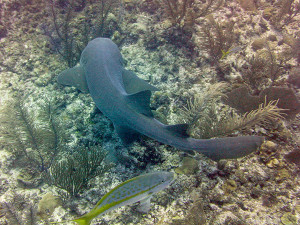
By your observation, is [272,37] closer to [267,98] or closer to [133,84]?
[267,98]

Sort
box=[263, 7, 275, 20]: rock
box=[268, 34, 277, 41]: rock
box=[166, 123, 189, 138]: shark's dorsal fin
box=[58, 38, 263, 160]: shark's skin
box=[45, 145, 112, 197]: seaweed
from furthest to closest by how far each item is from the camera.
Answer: box=[263, 7, 275, 20]: rock < box=[268, 34, 277, 41]: rock < box=[45, 145, 112, 197]: seaweed < box=[166, 123, 189, 138]: shark's dorsal fin < box=[58, 38, 263, 160]: shark's skin

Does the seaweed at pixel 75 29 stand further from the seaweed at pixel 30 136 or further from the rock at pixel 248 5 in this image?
the rock at pixel 248 5

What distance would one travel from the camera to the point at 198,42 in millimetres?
5152

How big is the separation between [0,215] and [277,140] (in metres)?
5.07

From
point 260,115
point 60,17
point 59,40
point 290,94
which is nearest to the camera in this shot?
point 260,115

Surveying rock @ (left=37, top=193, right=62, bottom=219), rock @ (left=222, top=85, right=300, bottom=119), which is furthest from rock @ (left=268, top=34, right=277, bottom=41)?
rock @ (left=37, top=193, right=62, bottom=219)

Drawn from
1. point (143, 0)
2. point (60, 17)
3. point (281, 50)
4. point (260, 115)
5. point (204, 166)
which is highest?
point (143, 0)

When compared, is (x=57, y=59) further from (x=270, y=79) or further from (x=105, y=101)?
(x=270, y=79)

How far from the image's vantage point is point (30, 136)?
3.26 meters

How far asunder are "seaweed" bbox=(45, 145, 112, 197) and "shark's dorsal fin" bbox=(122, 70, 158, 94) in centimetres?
149

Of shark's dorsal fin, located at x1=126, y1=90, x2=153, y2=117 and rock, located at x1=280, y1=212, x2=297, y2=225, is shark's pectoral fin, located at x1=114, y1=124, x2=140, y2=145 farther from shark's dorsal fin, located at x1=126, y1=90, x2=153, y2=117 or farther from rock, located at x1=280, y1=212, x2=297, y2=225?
rock, located at x1=280, y1=212, x2=297, y2=225

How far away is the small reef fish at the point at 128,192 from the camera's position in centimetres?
174

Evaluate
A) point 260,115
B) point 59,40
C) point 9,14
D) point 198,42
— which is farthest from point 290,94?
point 9,14

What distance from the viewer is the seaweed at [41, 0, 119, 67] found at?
5211mm
